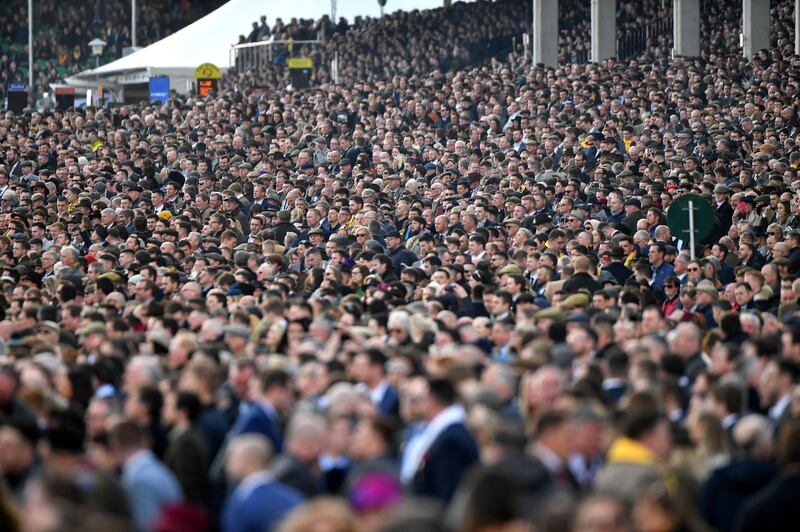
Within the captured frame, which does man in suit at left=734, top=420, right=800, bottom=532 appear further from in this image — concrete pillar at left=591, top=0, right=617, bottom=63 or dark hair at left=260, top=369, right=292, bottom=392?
concrete pillar at left=591, top=0, right=617, bottom=63

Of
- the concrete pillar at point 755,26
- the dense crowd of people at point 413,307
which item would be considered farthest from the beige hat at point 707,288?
the concrete pillar at point 755,26

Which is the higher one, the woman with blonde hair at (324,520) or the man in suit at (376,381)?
the woman with blonde hair at (324,520)

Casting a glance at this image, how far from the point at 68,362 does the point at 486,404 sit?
13.4 ft

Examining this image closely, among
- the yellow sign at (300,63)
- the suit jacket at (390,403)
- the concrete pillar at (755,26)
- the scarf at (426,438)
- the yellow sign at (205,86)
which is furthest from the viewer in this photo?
the yellow sign at (300,63)

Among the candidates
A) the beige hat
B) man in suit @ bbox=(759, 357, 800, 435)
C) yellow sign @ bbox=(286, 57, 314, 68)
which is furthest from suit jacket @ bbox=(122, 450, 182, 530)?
yellow sign @ bbox=(286, 57, 314, 68)

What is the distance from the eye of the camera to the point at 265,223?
2062 centimetres

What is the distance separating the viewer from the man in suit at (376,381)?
9250 mm

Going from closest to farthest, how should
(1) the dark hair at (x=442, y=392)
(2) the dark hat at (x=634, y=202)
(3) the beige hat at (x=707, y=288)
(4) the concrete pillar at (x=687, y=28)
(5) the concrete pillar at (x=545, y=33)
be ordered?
(1) the dark hair at (x=442, y=392), (3) the beige hat at (x=707, y=288), (2) the dark hat at (x=634, y=202), (4) the concrete pillar at (x=687, y=28), (5) the concrete pillar at (x=545, y=33)

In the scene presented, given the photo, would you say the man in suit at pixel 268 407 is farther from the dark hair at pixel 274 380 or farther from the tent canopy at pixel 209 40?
the tent canopy at pixel 209 40

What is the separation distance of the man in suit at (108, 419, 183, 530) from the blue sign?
3210 cm

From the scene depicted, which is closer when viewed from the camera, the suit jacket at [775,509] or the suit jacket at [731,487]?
the suit jacket at [775,509]

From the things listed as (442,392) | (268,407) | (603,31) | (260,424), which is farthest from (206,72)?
(442,392)

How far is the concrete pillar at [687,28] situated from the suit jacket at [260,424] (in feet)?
85.5

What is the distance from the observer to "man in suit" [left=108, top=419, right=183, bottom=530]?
22.8ft
